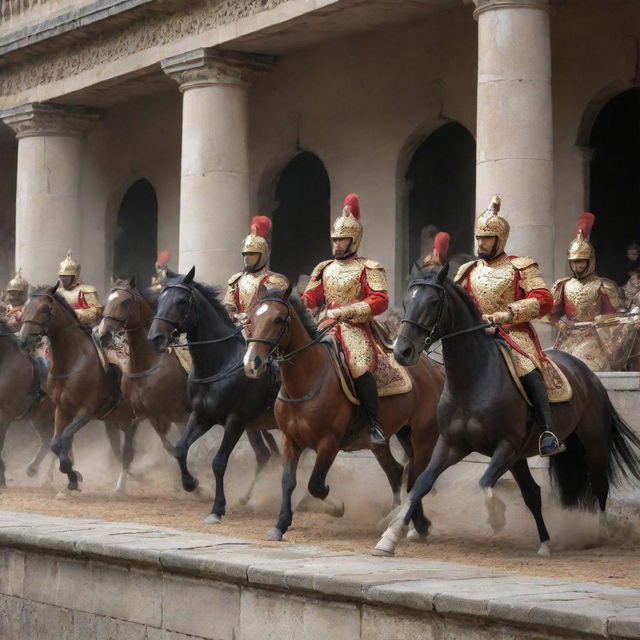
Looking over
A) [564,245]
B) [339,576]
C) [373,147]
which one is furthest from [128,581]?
[373,147]

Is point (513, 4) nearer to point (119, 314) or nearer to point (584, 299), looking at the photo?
point (584, 299)

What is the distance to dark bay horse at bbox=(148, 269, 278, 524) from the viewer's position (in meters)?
13.4

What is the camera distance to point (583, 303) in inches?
578

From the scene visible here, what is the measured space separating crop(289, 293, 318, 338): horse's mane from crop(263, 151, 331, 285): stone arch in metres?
12.3

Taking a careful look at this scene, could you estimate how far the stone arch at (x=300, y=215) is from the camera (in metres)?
24.5

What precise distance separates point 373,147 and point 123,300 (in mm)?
8938

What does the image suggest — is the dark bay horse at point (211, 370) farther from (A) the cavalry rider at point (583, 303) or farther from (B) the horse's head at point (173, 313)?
(A) the cavalry rider at point (583, 303)

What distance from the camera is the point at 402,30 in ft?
72.1

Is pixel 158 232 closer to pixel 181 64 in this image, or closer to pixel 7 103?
pixel 7 103

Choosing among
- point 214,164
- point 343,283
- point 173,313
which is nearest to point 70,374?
point 173,313

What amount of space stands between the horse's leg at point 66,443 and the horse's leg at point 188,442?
2.15m

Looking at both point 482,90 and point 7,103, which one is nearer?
point 482,90

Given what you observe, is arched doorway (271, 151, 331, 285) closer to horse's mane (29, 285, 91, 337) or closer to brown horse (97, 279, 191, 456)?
horse's mane (29, 285, 91, 337)

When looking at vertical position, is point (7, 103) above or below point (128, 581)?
above
